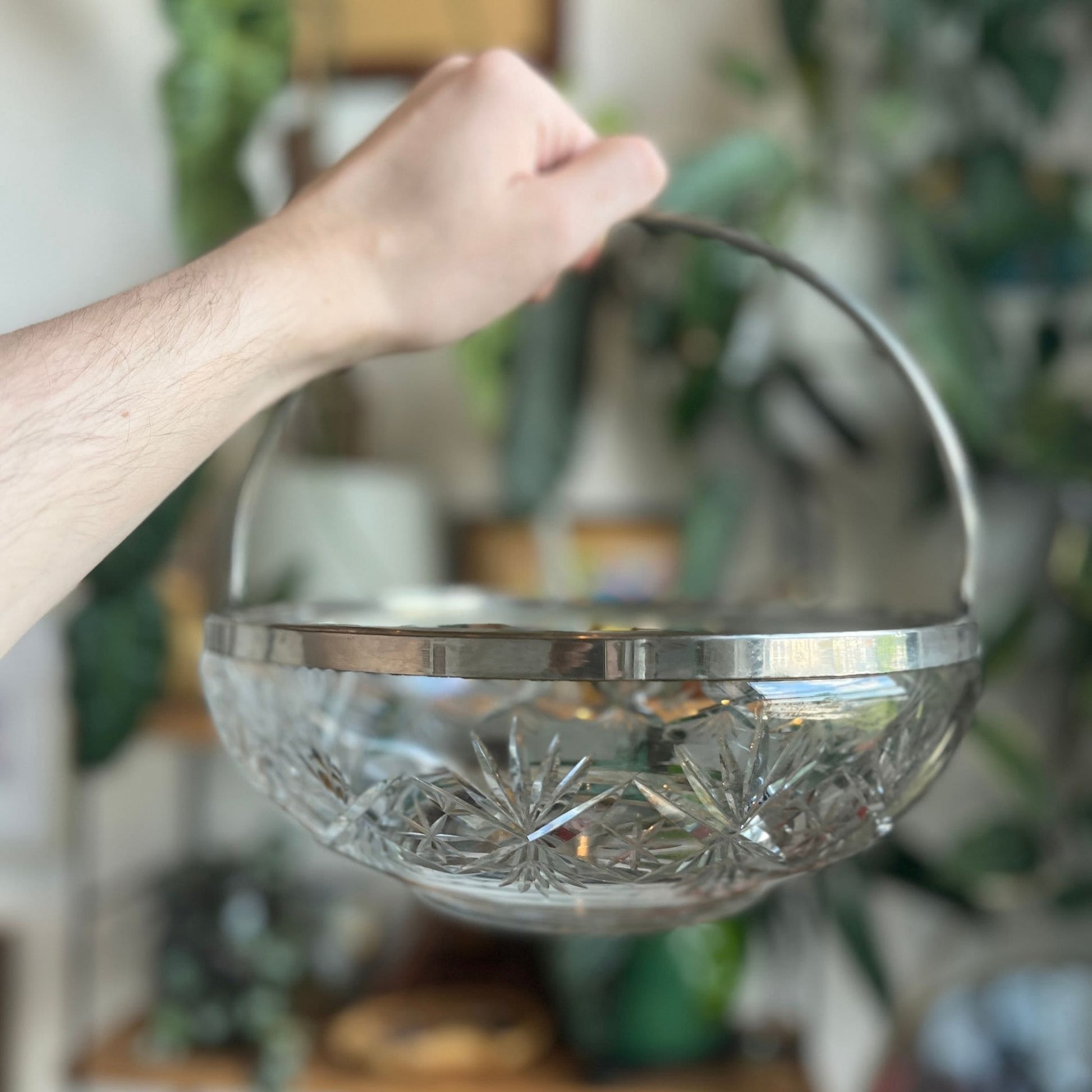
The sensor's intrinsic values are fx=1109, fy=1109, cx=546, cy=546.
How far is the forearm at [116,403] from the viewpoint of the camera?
1.01ft

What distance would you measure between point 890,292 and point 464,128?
42.0 inches

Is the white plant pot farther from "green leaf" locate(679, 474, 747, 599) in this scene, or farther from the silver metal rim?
the silver metal rim

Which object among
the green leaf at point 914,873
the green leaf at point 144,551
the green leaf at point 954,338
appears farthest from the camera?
the green leaf at point 914,873

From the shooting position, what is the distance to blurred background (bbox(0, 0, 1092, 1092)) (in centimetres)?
107

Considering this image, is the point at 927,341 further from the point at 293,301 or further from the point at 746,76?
the point at 293,301

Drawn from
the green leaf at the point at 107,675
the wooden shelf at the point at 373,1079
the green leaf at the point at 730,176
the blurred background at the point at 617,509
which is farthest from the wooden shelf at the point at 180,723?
the green leaf at the point at 730,176

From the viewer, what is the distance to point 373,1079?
115 centimetres

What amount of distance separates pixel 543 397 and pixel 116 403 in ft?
2.77

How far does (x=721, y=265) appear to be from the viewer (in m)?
1.14

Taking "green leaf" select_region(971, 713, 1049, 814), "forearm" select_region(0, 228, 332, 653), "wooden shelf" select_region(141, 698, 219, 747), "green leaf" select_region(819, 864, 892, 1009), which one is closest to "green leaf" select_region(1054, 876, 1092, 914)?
"green leaf" select_region(971, 713, 1049, 814)

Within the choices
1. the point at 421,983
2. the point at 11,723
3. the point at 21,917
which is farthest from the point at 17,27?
the point at 421,983

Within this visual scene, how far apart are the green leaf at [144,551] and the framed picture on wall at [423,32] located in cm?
67

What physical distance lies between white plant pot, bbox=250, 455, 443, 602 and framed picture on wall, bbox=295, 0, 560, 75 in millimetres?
556

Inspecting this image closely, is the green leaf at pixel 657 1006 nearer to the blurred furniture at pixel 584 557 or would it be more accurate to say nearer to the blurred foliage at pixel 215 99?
the blurred furniture at pixel 584 557
